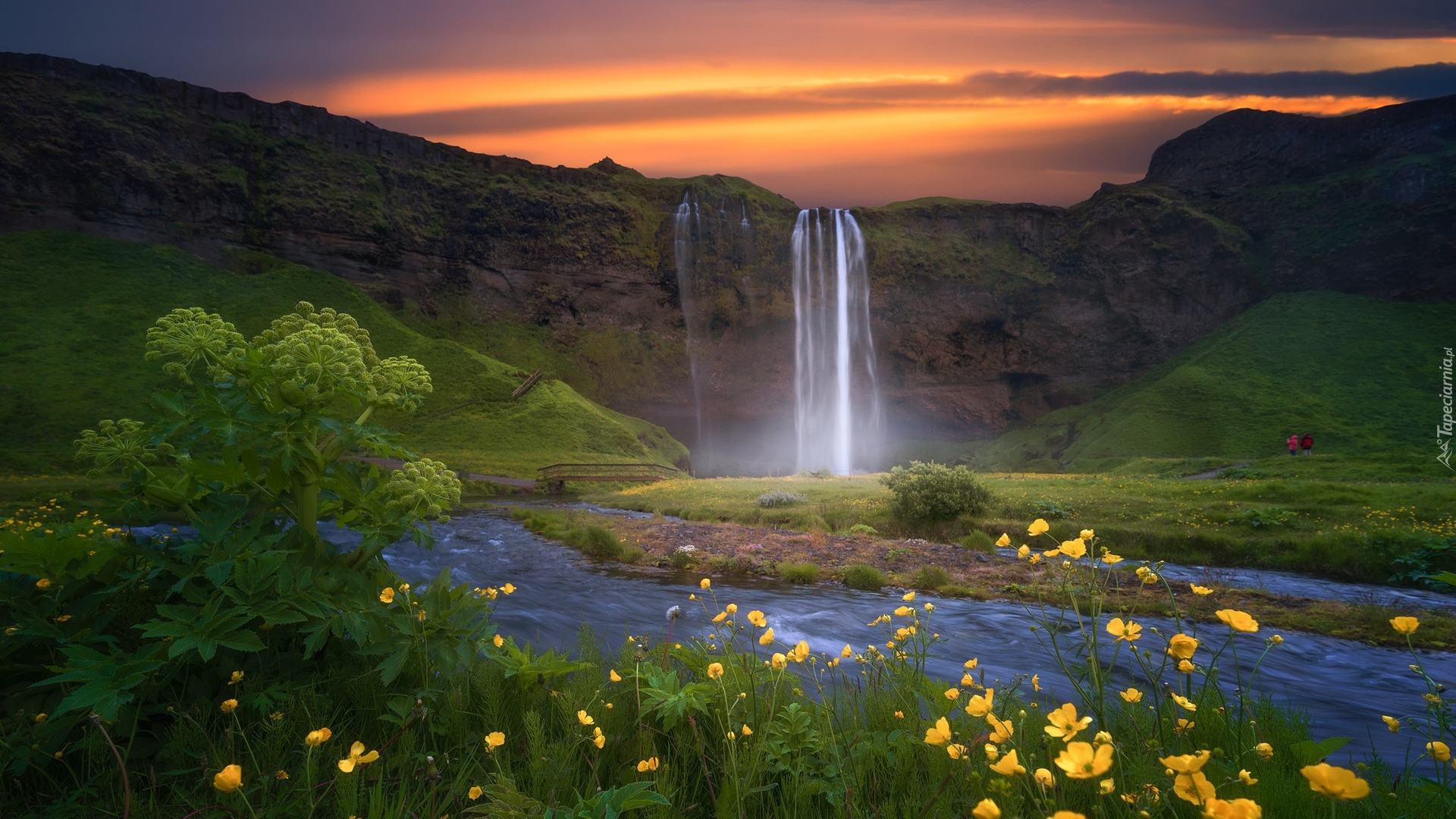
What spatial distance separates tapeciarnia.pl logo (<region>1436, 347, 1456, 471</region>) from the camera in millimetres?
38062

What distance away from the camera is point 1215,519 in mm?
20406

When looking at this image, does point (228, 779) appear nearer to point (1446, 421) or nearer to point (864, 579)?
point (864, 579)

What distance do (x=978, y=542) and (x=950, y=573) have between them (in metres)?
4.09

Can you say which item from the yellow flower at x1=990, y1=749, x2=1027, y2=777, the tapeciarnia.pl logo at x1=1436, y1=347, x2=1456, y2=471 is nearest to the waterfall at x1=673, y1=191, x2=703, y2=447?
the tapeciarnia.pl logo at x1=1436, y1=347, x2=1456, y2=471

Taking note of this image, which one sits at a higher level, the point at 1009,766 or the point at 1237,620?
the point at 1237,620

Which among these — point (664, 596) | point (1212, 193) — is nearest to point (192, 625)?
point (664, 596)

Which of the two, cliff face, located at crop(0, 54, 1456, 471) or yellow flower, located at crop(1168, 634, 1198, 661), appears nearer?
yellow flower, located at crop(1168, 634, 1198, 661)

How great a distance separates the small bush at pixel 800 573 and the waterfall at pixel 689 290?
255ft

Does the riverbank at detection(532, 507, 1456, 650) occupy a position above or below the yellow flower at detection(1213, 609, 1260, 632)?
below

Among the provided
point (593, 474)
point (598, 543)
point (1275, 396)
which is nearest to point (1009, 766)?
point (598, 543)

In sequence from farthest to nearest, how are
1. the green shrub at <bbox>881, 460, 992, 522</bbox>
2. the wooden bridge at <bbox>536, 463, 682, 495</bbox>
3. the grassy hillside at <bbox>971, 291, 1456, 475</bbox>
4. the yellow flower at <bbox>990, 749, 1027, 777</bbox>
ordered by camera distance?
the grassy hillside at <bbox>971, 291, 1456, 475</bbox> → the wooden bridge at <bbox>536, 463, 682, 495</bbox> → the green shrub at <bbox>881, 460, 992, 522</bbox> → the yellow flower at <bbox>990, 749, 1027, 777</bbox>

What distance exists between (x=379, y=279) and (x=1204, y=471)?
90.5 metres

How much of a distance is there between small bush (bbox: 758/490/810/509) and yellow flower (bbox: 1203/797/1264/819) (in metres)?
25.1

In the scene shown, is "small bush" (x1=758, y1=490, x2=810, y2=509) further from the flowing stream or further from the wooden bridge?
the wooden bridge
